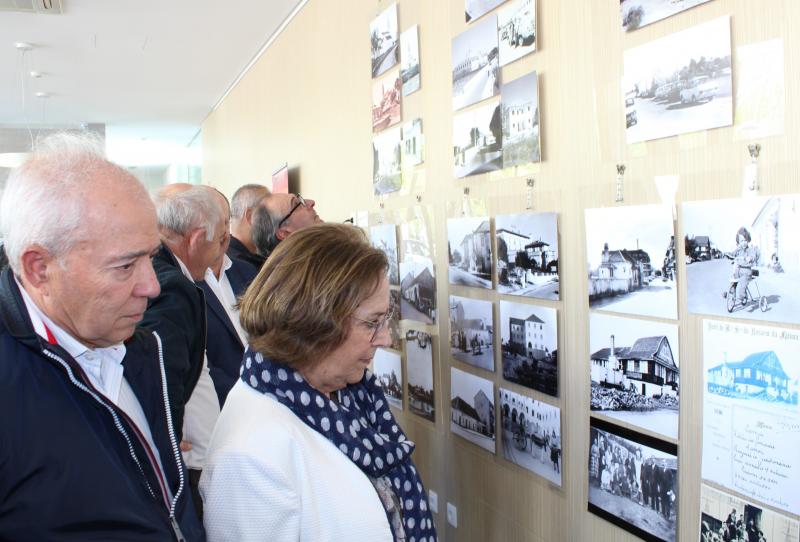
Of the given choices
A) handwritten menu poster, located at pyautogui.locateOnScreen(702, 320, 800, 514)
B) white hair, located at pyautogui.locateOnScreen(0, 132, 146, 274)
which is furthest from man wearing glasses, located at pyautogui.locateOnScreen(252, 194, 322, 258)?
handwritten menu poster, located at pyautogui.locateOnScreen(702, 320, 800, 514)

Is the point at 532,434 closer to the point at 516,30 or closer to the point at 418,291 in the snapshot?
the point at 418,291

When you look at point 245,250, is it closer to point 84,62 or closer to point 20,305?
point 20,305

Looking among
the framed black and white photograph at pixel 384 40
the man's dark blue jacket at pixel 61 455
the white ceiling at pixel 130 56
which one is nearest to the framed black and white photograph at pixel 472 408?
the man's dark blue jacket at pixel 61 455

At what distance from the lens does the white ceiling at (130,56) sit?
4500mm

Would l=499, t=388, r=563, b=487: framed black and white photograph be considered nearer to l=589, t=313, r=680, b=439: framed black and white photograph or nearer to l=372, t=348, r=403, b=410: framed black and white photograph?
l=589, t=313, r=680, b=439: framed black and white photograph

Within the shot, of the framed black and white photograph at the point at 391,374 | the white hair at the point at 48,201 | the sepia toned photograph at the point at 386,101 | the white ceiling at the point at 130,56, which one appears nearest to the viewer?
the white hair at the point at 48,201

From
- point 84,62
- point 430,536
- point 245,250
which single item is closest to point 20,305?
point 430,536

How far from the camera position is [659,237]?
1.46 m

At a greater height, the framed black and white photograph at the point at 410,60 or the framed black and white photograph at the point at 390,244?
the framed black and white photograph at the point at 410,60

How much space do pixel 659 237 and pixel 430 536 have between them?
34.4 inches

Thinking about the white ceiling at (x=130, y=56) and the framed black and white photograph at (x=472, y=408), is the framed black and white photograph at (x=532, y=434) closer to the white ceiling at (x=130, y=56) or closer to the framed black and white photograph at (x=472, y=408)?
the framed black and white photograph at (x=472, y=408)

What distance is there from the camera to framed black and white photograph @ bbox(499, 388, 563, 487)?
1.87 meters

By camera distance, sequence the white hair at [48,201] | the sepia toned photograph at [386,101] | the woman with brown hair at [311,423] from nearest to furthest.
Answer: the white hair at [48,201]
the woman with brown hair at [311,423]
the sepia toned photograph at [386,101]

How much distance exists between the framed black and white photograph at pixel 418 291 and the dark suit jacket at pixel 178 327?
1024 mm
